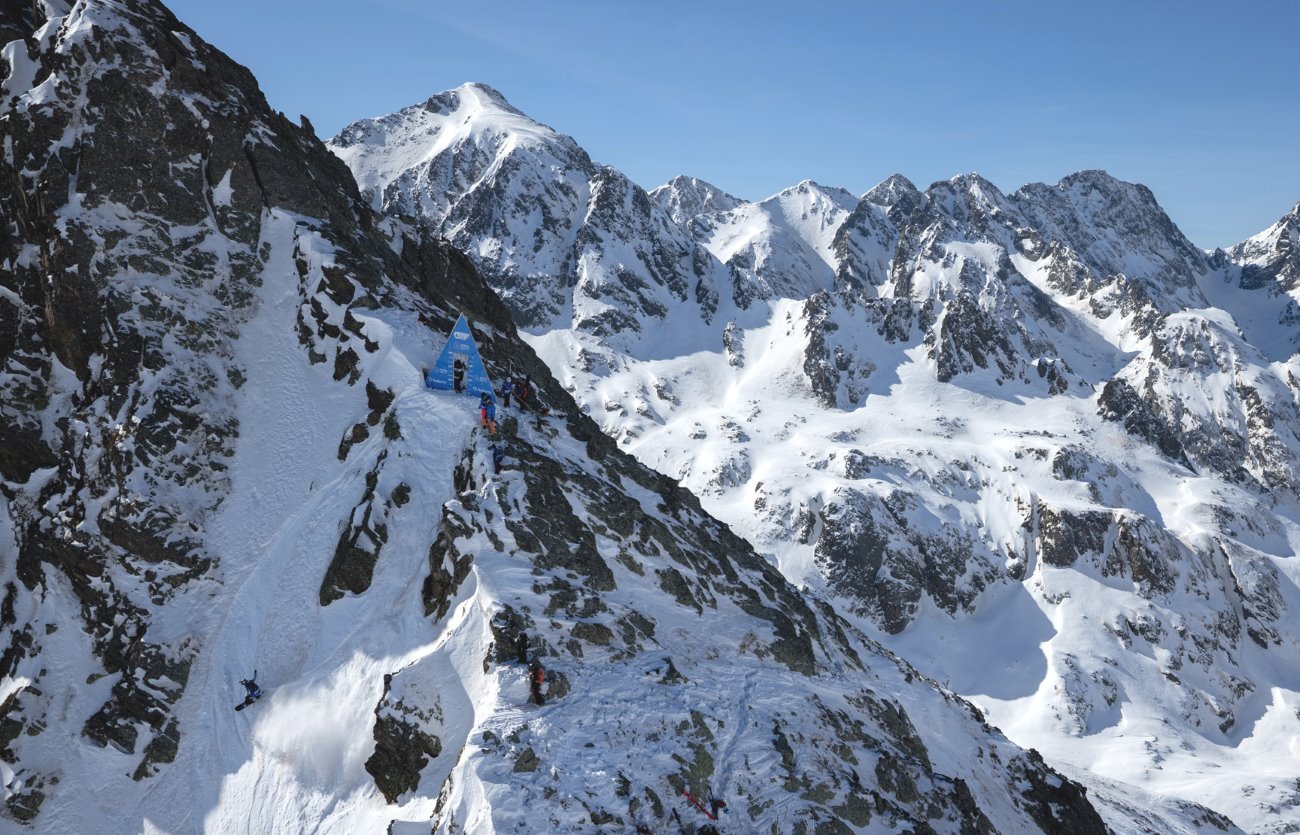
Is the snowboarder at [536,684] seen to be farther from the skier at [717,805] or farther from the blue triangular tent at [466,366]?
the blue triangular tent at [466,366]

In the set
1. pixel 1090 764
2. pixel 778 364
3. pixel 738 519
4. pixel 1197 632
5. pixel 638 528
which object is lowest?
pixel 1090 764

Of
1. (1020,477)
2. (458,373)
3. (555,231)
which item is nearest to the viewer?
(458,373)

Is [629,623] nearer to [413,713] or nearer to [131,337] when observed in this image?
[413,713]

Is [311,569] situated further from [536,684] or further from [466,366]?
[536,684]

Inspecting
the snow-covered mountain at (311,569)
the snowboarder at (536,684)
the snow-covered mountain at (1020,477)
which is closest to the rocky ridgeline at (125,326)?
the snow-covered mountain at (311,569)

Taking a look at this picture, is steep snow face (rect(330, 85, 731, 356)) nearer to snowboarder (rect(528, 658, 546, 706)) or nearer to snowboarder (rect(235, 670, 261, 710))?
snowboarder (rect(235, 670, 261, 710))

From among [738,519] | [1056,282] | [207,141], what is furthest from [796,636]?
[1056,282]

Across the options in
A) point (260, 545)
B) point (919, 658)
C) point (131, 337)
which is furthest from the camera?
point (919, 658)

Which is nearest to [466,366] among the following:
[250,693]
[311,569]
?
[311,569]
